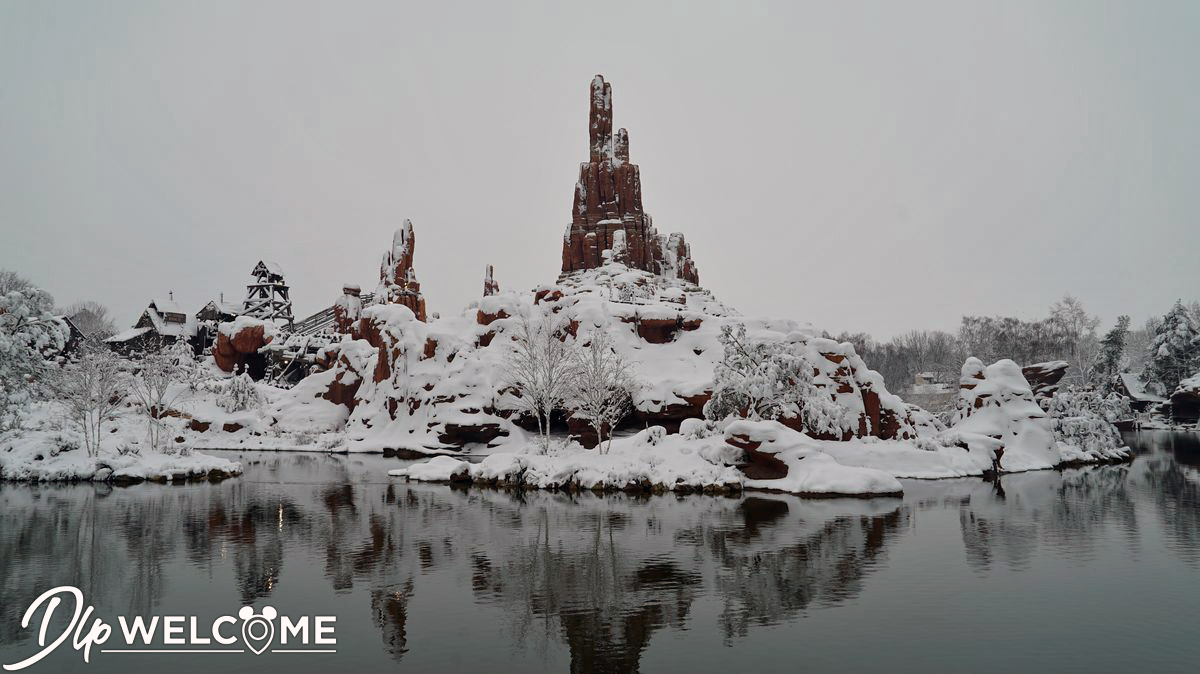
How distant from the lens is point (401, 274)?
8300cm

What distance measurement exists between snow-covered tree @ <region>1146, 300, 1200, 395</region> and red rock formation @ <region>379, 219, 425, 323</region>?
93.1 m

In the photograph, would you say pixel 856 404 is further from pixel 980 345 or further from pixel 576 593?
pixel 980 345

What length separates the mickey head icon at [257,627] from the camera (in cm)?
1203

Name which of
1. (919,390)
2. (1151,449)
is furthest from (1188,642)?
(919,390)

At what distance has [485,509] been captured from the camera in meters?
26.5

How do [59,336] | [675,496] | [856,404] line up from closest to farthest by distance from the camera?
[675,496], [59,336], [856,404]

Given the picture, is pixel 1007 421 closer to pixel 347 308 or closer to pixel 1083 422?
pixel 1083 422

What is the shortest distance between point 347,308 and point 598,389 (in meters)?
56.4

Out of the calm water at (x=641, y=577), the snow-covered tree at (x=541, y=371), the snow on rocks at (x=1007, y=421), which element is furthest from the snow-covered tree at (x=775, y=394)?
the snow-covered tree at (x=541, y=371)

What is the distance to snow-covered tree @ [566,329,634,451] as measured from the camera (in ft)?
133

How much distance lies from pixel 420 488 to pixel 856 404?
25.7 meters

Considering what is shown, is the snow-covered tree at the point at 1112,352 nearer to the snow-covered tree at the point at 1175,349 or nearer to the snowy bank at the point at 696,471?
the snow-covered tree at the point at 1175,349

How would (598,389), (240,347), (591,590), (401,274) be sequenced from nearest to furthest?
(591,590), (598,389), (240,347), (401,274)

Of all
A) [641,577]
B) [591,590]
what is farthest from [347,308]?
[591,590]
